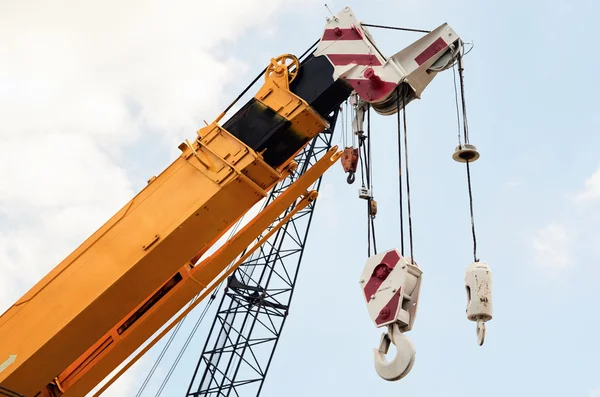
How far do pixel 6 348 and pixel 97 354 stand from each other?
1.09 m

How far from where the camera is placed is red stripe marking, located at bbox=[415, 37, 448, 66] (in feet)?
27.7

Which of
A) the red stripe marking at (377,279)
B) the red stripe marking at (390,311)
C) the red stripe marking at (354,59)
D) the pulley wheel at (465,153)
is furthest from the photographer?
the red stripe marking at (354,59)

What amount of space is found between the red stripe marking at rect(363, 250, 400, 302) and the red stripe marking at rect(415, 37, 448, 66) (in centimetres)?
206

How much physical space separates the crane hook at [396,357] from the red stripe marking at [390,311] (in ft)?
0.19

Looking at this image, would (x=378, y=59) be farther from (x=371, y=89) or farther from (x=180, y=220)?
(x=180, y=220)

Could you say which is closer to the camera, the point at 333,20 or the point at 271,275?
the point at 333,20

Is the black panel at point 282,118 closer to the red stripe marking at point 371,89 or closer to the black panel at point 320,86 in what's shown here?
the black panel at point 320,86

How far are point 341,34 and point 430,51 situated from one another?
873 mm

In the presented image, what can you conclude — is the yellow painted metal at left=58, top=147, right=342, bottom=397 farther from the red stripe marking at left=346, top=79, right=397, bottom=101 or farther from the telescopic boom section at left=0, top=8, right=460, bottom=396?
the red stripe marking at left=346, top=79, right=397, bottom=101

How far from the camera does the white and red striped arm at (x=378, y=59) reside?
8.30m

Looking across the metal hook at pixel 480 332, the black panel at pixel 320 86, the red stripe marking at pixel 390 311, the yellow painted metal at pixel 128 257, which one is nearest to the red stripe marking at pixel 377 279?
the red stripe marking at pixel 390 311

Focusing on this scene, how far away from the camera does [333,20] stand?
→ 8.73 metres

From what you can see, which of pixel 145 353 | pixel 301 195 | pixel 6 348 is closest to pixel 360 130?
pixel 301 195

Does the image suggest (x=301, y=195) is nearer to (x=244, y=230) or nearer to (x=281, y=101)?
(x=244, y=230)
